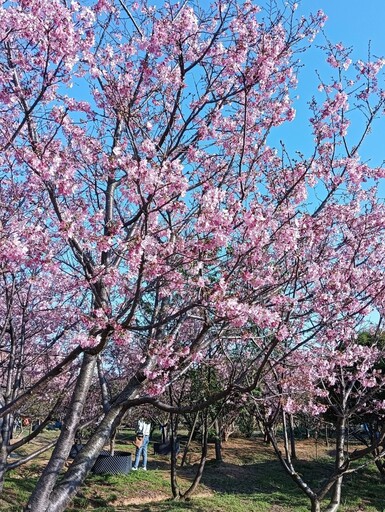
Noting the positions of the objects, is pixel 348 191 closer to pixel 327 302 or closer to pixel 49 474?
pixel 327 302

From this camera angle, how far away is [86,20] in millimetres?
4773

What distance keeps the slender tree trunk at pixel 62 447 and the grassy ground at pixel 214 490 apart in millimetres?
5156

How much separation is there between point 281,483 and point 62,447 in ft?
35.2

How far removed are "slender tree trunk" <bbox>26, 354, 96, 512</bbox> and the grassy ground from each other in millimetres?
5156

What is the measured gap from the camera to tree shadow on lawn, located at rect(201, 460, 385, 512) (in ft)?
37.9

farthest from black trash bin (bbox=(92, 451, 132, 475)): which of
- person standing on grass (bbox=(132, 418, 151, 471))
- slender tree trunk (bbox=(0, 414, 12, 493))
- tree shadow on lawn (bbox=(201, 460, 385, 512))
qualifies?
slender tree trunk (bbox=(0, 414, 12, 493))

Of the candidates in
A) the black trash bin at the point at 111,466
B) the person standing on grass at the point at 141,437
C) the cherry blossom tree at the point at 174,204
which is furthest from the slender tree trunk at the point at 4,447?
the person standing on grass at the point at 141,437

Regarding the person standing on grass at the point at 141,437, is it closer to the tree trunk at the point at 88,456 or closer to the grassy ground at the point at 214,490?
the grassy ground at the point at 214,490

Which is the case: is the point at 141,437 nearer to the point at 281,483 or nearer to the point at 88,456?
the point at 281,483

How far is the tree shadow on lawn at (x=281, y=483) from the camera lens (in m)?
11.6

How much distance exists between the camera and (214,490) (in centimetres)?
1229

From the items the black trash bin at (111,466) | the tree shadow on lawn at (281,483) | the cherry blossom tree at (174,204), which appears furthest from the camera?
the black trash bin at (111,466)

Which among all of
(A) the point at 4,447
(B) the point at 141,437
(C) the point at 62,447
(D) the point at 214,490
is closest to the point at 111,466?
(B) the point at 141,437

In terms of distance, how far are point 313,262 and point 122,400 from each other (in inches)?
101
